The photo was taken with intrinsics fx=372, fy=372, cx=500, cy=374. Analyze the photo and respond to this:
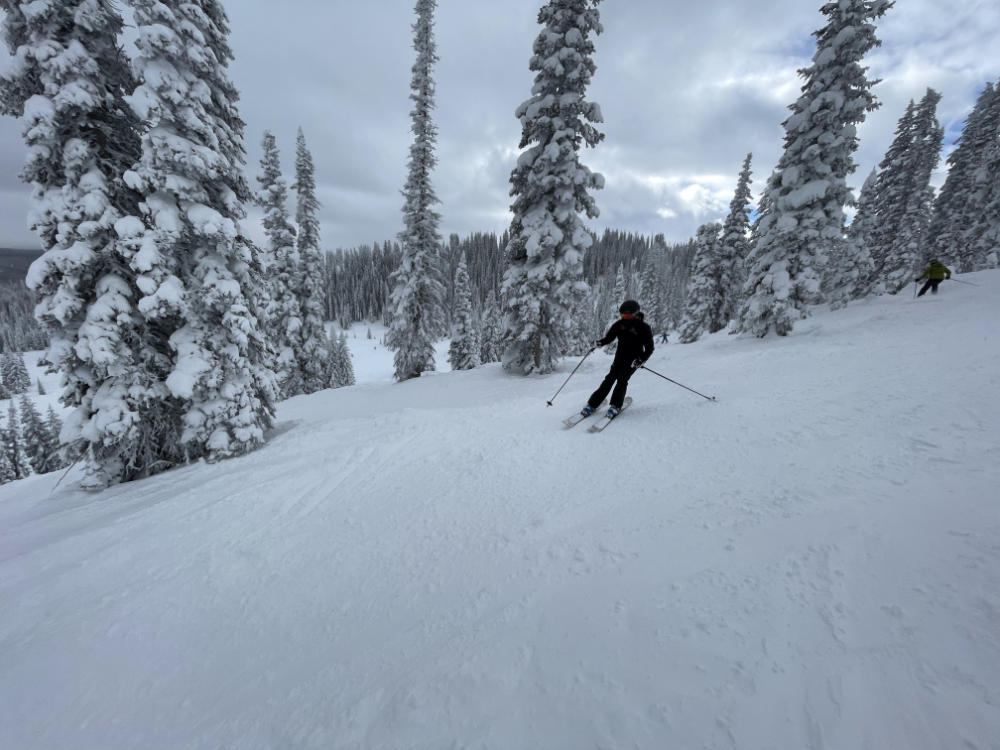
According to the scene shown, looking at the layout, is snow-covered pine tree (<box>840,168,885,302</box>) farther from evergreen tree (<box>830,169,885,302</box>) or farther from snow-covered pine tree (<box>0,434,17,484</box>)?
snow-covered pine tree (<box>0,434,17,484</box>)

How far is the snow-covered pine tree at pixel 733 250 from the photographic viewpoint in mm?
25688

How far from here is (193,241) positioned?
29.6 feet

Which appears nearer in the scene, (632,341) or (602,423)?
(602,423)

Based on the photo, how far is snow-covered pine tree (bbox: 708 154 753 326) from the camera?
84.3ft

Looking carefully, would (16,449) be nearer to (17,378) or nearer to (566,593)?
(17,378)

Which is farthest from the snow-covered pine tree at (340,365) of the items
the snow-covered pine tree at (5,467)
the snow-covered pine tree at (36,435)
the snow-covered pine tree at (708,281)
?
the snow-covered pine tree at (708,281)

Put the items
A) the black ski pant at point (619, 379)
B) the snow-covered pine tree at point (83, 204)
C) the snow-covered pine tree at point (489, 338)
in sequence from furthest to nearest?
the snow-covered pine tree at point (489, 338) → the snow-covered pine tree at point (83, 204) → the black ski pant at point (619, 379)

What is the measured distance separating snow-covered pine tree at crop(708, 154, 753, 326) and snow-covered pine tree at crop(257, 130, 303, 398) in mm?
29050

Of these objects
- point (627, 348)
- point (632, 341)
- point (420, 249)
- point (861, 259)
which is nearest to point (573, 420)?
point (627, 348)

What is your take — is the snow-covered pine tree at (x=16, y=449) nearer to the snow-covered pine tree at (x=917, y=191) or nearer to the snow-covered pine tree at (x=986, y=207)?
the snow-covered pine tree at (x=917, y=191)

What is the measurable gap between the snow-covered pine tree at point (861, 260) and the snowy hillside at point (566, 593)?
22.0m

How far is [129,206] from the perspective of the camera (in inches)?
341

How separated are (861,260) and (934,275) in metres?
10.2

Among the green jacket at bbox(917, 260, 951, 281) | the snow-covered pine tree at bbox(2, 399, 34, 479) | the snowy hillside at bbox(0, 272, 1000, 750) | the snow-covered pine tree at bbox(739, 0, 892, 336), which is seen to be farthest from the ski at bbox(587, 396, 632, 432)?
the snow-covered pine tree at bbox(2, 399, 34, 479)
